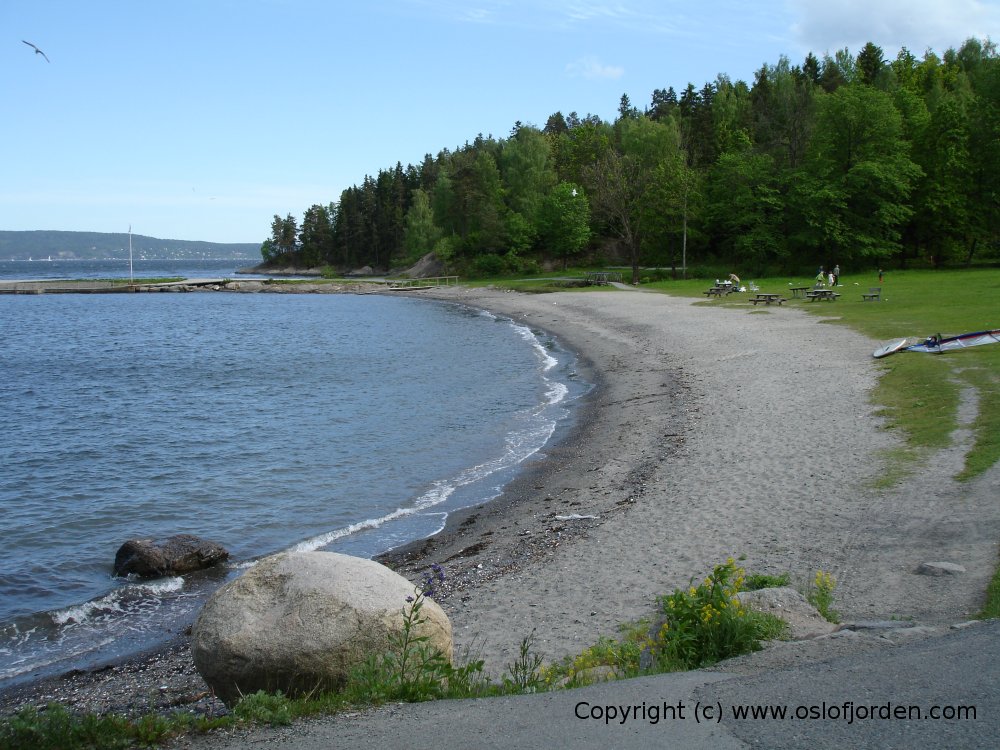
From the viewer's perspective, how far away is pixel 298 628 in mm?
6609

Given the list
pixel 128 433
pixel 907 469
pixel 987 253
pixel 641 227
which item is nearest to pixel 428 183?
pixel 641 227

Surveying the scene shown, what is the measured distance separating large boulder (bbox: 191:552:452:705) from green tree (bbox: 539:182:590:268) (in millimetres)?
77724

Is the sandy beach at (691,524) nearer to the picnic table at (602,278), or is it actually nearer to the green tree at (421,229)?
the picnic table at (602,278)

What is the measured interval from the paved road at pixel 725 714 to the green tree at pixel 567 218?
78.6m

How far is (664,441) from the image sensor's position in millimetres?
17812

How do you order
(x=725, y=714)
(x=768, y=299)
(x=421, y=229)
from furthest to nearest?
(x=421, y=229) < (x=768, y=299) < (x=725, y=714)

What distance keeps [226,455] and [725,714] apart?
56.2ft

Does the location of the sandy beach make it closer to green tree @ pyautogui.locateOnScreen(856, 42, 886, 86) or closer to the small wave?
the small wave

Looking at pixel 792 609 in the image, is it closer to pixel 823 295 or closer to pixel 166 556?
pixel 166 556

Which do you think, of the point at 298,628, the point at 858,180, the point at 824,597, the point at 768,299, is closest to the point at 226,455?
the point at 298,628

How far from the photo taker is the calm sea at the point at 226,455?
11.8 metres

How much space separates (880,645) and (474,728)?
11.1 ft

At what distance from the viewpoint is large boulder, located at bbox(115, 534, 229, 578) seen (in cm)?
1226

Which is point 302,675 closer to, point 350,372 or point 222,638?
point 222,638
